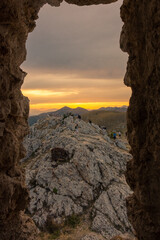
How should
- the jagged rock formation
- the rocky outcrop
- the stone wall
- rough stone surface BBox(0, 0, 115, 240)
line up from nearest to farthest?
1. the rocky outcrop
2. the stone wall
3. rough stone surface BBox(0, 0, 115, 240)
4. the jagged rock formation

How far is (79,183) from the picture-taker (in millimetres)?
32594

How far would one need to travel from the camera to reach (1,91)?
10039 millimetres

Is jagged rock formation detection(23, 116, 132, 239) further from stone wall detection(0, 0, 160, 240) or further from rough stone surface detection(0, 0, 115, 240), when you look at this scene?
rough stone surface detection(0, 0, 115, 240)

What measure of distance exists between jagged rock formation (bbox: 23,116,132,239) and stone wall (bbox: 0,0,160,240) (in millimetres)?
16595

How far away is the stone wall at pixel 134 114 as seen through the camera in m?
8.62

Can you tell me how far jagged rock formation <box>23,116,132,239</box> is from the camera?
2747 cm

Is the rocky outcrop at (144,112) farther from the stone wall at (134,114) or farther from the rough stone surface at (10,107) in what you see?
the rough stone surface at (10,107)

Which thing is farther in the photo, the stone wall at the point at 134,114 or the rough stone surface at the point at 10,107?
the rough stone surface at the point at 10,107

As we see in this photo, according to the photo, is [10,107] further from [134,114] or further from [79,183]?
[79,183]

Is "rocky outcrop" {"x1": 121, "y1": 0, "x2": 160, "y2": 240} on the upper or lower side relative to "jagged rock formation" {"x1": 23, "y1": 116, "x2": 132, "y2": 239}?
upper

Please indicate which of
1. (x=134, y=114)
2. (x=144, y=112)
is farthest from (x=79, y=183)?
(x=144, y=112)

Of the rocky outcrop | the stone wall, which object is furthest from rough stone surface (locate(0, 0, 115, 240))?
the rocky outcrop

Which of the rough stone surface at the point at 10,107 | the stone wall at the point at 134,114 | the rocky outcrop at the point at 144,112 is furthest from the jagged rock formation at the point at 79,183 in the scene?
the rocky outcrop at the point at 144,112

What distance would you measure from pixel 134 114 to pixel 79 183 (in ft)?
83.3
